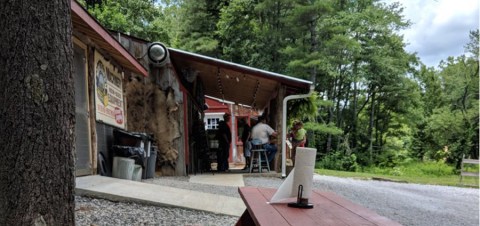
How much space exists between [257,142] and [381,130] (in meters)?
24.2

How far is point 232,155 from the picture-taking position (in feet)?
68.8

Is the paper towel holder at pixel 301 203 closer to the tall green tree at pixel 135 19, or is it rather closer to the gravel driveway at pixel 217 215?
the gravel driveway at pixel 217 215

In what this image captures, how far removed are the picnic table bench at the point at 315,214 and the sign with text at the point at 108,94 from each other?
15.3 ft

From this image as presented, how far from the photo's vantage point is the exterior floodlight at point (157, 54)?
30.0 feet

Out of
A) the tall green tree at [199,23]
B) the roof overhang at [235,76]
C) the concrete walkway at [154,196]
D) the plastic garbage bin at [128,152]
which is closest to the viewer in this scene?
the concrete walkway at [154,196]

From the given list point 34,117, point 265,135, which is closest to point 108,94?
point 265,135

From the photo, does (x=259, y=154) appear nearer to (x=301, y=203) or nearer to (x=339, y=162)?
(x=301, y=203)

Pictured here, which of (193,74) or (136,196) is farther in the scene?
(193,74)

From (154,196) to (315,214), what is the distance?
3.19 meters

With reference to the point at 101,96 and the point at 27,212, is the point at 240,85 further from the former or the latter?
the point at 27,212

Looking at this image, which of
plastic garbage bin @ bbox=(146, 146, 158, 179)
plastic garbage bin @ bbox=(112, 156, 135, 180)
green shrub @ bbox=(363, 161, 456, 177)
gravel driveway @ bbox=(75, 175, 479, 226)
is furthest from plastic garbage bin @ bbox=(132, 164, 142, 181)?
green shrub @ bbox=(363, 161, 456, 177)

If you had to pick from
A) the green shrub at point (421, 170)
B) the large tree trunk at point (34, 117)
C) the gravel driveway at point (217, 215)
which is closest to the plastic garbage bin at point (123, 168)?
the gravel driveway at point (217, 215)

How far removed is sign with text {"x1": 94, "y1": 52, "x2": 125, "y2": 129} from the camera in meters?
6.70

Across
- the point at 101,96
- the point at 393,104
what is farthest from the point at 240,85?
the point at 393,104
